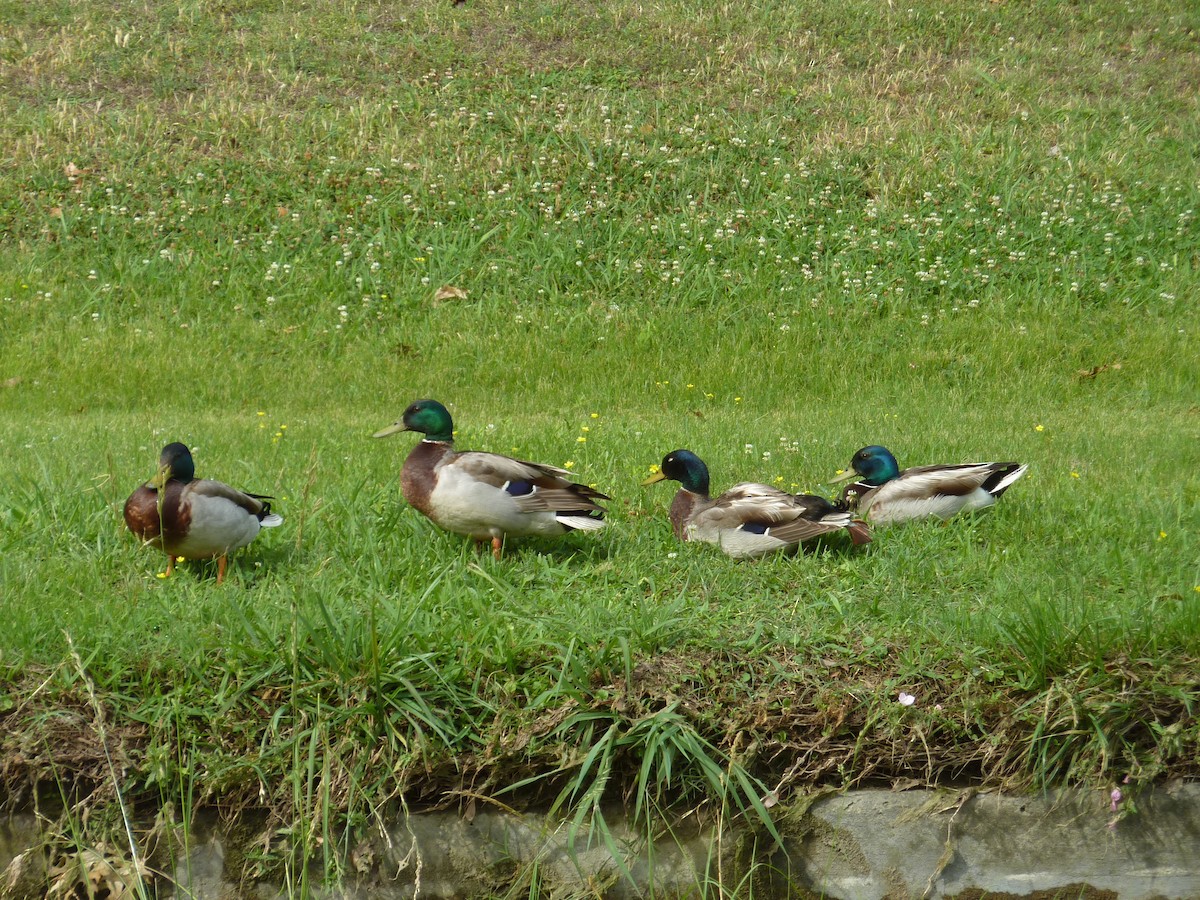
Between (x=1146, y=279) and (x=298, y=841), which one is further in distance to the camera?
(x=1146, y=279)

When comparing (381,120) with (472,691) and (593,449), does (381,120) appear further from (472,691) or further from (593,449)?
(472,691)

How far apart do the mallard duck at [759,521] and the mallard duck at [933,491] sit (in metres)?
0.31

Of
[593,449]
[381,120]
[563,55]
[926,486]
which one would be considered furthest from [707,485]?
[563,55]

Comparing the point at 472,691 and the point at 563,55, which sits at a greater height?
the point at 563,55

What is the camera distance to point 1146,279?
36.1 ft

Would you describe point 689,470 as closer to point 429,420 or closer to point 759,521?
point 759,521

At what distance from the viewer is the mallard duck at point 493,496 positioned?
496cm

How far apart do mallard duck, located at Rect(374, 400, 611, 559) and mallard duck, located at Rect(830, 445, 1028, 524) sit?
4.42ft

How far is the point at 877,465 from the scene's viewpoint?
228 inches

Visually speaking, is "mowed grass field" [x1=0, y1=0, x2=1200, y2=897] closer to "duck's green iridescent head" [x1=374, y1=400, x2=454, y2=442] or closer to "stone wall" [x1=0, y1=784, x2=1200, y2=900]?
"stone wall" [x1=0, y1=784, x2=1200, y2=900]

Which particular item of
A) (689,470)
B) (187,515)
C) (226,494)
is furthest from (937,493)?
(187,515)

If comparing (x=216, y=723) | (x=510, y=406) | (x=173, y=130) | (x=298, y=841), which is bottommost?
(x=510, y=406)

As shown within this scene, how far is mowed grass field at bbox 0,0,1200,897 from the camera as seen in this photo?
12.6ft

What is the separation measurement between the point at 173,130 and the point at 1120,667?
11792 mm
